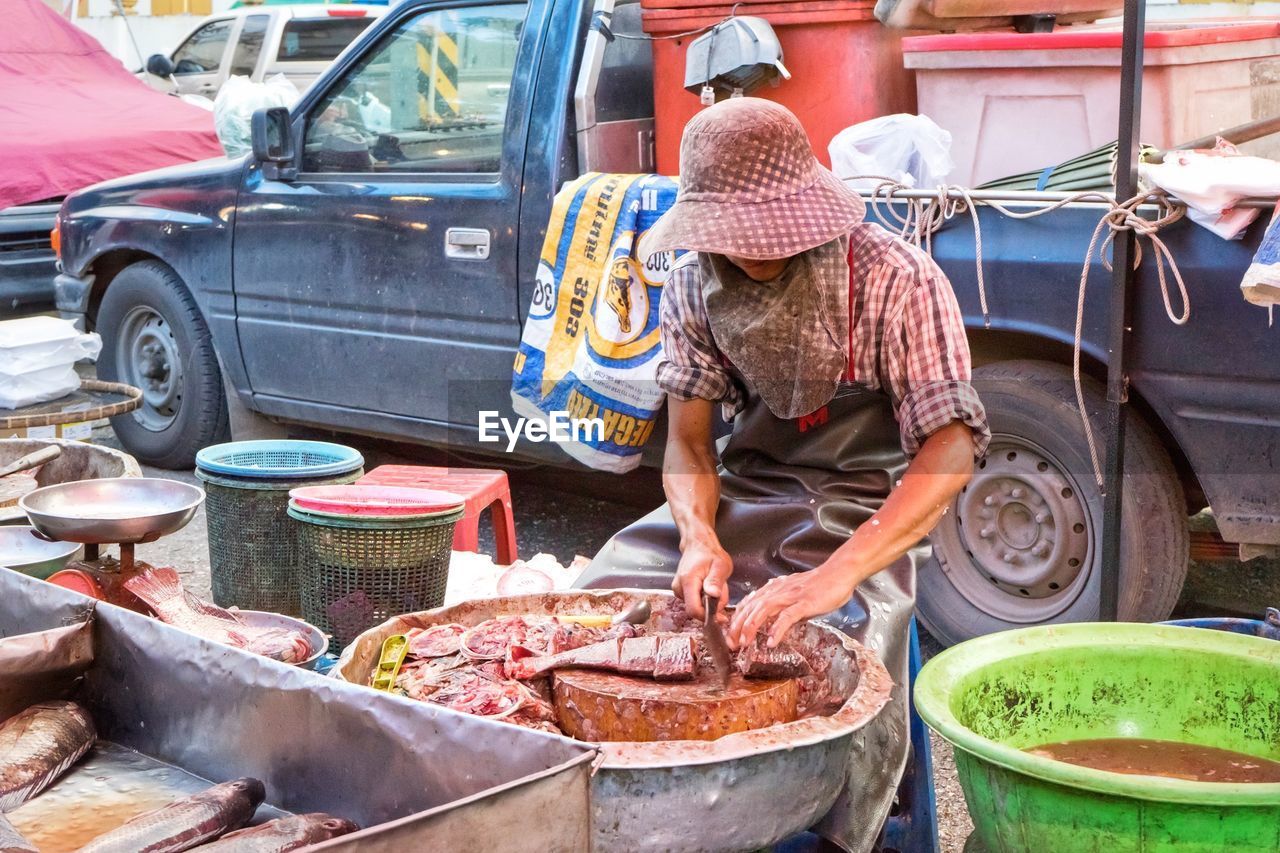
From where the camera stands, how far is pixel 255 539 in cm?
415

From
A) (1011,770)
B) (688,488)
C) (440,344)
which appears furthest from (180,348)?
(1011,770)

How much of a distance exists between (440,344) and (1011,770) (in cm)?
400

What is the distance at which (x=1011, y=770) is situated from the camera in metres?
2.28

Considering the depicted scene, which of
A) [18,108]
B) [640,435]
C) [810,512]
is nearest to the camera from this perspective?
[810,512]

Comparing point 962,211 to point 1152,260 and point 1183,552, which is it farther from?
point 1183,552

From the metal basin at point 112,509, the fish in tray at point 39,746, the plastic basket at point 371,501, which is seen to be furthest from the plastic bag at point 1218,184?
the fish in tray at point 39,746

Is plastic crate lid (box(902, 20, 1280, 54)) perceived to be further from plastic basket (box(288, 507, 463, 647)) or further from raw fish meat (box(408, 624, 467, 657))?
raw fish meat (box(408, 624, 467, 657))

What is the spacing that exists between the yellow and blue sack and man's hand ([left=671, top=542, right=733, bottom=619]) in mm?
1921

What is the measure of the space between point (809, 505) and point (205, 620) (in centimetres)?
148

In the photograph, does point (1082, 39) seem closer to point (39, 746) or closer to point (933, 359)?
point (933, 359)

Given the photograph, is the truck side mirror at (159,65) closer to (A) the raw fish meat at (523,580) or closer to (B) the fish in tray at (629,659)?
(A) the raw fish meat at (523,580)

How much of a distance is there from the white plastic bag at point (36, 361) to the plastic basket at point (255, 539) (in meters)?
2.37

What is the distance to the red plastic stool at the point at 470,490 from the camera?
472 centimetres

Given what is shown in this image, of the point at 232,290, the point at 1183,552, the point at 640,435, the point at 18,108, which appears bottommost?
the point at 1183,552
